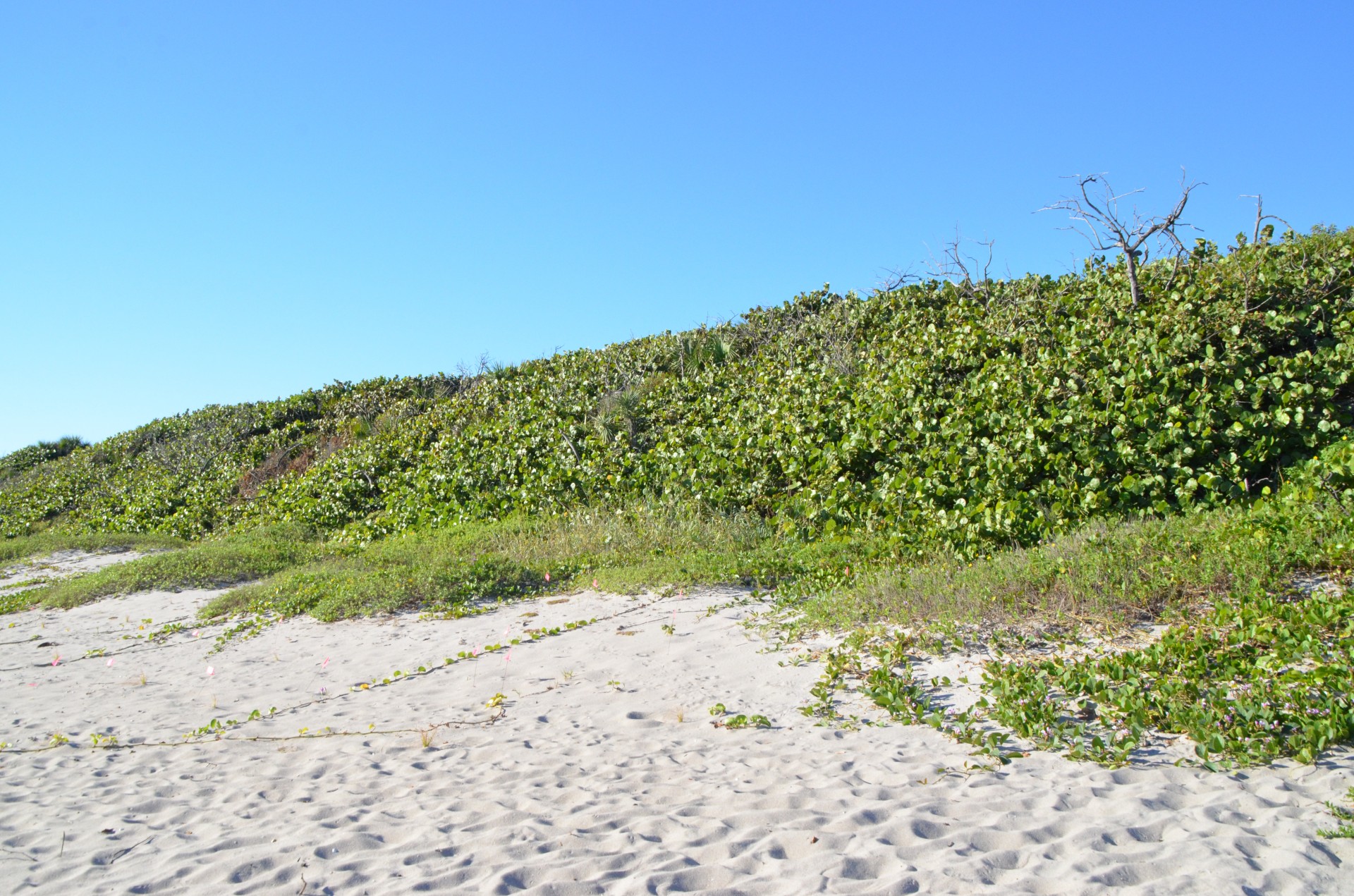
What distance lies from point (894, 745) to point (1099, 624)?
2144 millimetres

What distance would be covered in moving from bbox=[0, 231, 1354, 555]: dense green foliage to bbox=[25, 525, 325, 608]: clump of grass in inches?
95.6

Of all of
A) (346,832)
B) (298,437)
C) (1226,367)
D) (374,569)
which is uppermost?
(298,437)

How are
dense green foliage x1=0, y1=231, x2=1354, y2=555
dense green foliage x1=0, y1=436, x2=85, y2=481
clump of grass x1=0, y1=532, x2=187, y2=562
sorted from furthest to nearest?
dense green foliage x1=0, y1=436, x2=85, y2=481, clump of grass x1=0, y1=532, x2=187, y2=562, dense green foliage x1=0, y1=231, x2=1354, y2=555

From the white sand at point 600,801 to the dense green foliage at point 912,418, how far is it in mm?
4118

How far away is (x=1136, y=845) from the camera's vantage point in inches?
134

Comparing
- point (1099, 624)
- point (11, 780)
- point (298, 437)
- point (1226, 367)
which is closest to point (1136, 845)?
point (1099, 624)

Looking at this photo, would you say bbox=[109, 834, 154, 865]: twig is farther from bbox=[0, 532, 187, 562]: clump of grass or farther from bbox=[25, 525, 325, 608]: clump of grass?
bbox=[0, 532, 187, 562]: clump of grass

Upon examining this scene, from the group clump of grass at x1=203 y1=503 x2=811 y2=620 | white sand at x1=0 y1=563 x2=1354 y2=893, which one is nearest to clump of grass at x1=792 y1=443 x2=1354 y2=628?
white sand at x1=0 y1=563 x2=1354 y2=893

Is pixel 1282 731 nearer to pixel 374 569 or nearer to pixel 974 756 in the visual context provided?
pixel 974 756

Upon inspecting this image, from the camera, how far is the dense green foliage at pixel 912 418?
334 inches

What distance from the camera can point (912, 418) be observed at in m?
10.7

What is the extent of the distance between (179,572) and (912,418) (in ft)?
33.9

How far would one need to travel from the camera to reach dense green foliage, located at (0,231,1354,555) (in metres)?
8.49

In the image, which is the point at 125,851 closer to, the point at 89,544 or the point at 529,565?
the point at 529,565
